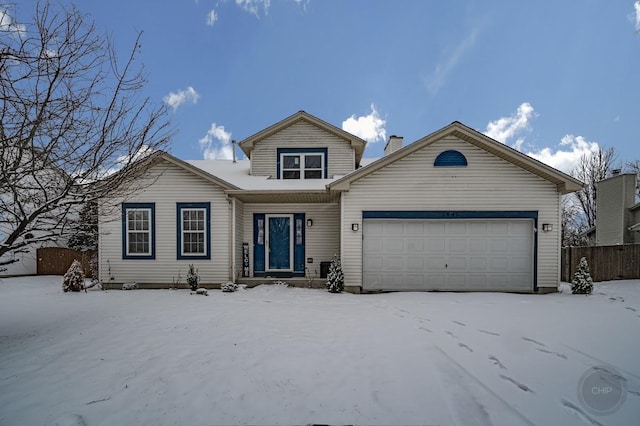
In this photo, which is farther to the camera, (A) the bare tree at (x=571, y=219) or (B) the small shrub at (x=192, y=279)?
(A) the bare tree at (x=571, y=219)

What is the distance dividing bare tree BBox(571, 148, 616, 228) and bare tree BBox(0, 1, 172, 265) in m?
34.4

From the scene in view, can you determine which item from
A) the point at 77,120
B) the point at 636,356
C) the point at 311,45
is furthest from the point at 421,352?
the point at 311,45

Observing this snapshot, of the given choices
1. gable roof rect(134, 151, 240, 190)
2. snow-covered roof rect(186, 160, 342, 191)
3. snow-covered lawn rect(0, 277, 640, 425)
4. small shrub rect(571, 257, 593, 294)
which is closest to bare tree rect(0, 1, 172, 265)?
snow-covered lawn rect(0, 277, 640, 425)

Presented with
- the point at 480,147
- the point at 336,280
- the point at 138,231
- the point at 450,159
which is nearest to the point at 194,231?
the point at 138,231

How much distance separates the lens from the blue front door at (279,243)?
1203cm

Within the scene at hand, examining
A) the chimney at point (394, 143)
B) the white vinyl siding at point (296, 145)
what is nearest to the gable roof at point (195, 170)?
the white vinyl siding at point (296, 145)

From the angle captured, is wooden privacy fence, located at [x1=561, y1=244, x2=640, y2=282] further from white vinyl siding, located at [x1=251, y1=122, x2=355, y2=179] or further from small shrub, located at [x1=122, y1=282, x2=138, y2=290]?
small shrub, located at [x1=122, y1=282, x2=138, y2=290]

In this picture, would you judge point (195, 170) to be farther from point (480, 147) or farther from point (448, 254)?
point (480, 147)

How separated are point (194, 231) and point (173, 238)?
0.77 meters

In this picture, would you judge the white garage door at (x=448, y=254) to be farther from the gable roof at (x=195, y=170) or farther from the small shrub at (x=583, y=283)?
the gable roof at (x=195, y=170)

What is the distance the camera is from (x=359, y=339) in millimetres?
5410

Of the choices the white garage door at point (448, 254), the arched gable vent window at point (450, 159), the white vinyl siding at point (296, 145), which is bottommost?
the white garage door at point (448, 254)

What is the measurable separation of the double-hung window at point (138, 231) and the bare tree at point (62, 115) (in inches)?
214

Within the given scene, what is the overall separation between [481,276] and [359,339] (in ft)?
21.3
